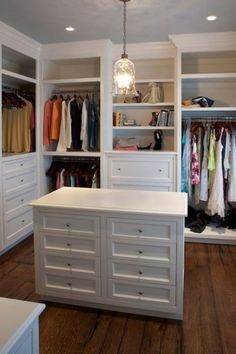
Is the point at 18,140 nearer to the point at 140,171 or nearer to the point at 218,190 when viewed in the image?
the point at 140,171

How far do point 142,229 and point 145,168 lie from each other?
1775mm

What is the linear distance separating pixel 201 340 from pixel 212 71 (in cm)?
334

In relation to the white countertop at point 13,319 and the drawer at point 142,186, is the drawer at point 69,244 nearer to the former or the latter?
the white countertop at point 13,319

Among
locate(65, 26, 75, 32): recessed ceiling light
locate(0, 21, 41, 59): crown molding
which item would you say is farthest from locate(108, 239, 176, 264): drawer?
locate(0, 21, 41, 59): crown molding

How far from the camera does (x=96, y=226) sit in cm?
239

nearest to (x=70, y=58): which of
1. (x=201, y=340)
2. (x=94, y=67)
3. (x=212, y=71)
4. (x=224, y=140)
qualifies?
(x=94, y=67)

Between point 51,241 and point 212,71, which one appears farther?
point 212,71

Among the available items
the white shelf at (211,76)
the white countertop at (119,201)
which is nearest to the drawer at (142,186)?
the white countertop at (119,201)

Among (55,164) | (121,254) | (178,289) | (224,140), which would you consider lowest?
(178,289)

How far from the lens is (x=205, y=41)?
12.4ft

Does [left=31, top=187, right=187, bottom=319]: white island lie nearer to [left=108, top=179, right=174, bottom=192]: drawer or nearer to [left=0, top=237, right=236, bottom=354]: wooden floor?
[left=0, top=237, right=236, bottom=354]: wooden floor

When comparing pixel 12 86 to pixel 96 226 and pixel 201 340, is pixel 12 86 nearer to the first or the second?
pixel 96 226

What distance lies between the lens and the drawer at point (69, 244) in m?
2.42

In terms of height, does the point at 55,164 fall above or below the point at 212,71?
below
